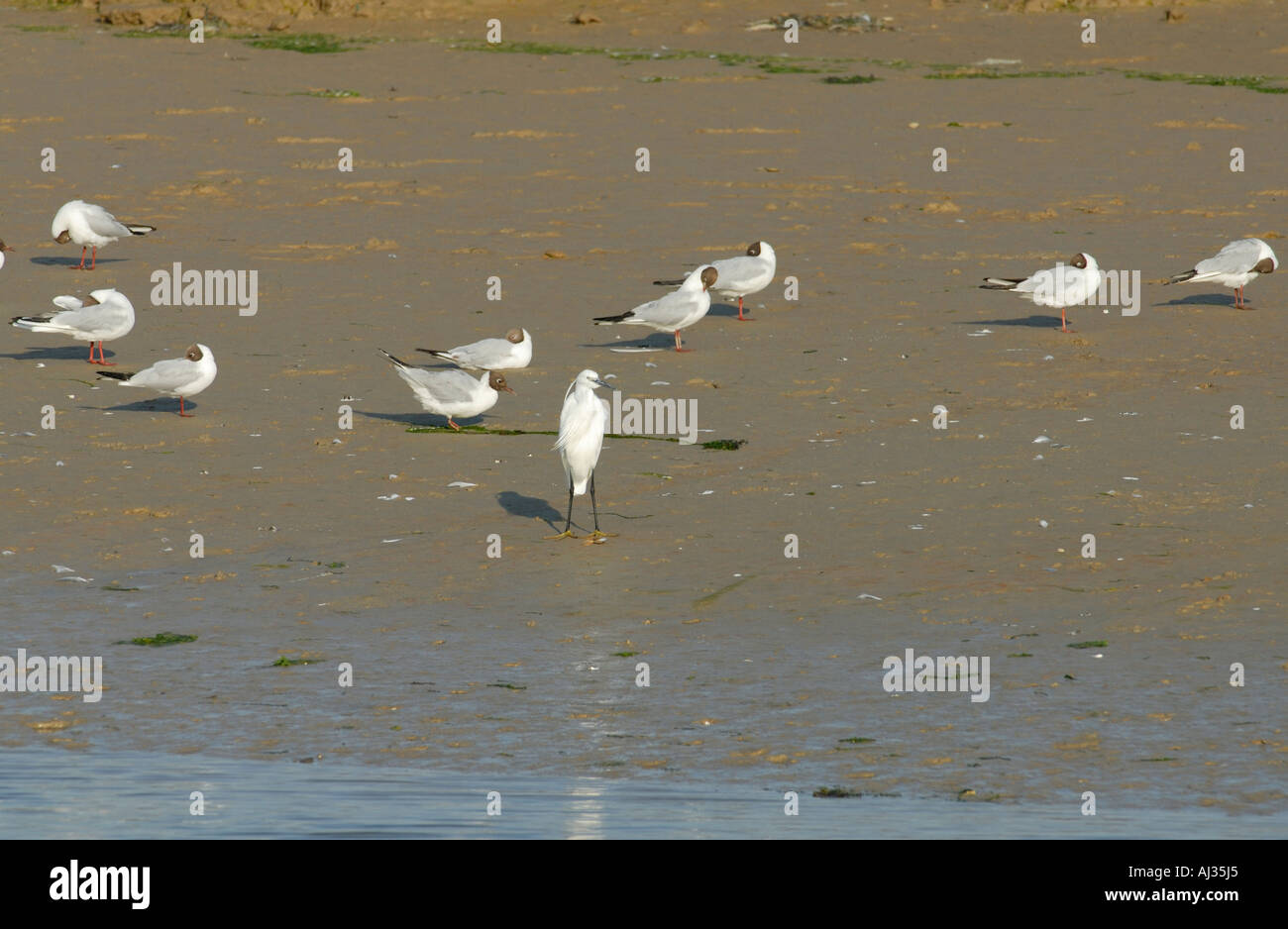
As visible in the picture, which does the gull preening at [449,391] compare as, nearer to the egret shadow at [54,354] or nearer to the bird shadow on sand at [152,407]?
the bird shadow on sand at [152,407]

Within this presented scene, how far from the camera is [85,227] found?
20422 mm

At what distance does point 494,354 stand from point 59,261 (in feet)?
25.3

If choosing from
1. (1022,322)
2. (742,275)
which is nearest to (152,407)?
(742,275)

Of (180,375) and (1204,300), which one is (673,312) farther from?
(1204,300)

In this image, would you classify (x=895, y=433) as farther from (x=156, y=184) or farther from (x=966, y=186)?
(x=156, y=184)

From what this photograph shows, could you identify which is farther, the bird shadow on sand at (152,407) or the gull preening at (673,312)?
the gull preening at (673,312)

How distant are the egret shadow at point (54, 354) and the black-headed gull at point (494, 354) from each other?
136 inches

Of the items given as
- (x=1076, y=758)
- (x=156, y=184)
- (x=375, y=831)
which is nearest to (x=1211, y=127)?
(x=156, y=184)

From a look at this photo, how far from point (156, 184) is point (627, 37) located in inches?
531

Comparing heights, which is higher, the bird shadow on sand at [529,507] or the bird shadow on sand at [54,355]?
the bird shadow on sand at [54,355]

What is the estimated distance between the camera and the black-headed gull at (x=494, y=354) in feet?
51.4

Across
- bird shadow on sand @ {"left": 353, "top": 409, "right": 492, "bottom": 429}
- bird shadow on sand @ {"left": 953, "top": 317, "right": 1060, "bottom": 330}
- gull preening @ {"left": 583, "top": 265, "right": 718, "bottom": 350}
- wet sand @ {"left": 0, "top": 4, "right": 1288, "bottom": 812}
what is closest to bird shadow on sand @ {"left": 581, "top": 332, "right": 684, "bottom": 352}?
wet sand @ {"left": 0, "top": 4, "right": 1288, "bottom": 812}

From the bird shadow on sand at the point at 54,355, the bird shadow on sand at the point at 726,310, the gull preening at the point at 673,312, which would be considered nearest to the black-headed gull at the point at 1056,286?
the bird shadow on sand at the point at 726,310

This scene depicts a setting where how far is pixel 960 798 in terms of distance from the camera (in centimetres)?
754
